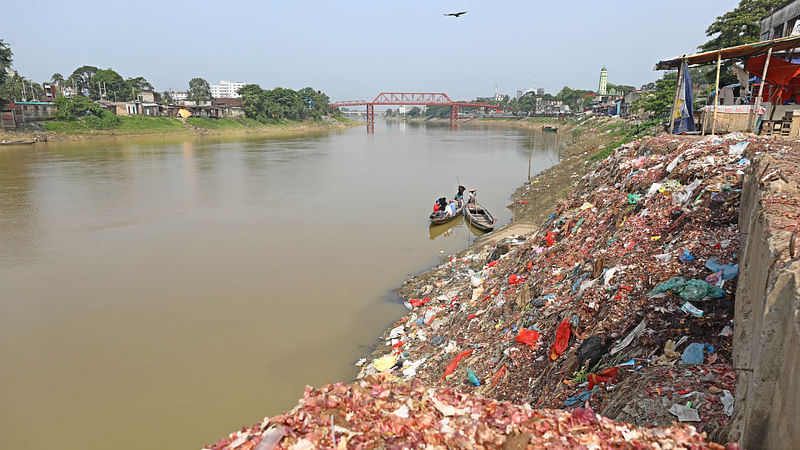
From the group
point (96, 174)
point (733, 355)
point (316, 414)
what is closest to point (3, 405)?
point (316, 414)

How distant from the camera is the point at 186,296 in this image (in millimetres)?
10172

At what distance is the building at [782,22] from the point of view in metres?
19.8

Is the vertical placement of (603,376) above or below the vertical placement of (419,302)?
above

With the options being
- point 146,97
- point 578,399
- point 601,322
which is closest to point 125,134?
point 146,97

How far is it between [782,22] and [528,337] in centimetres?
2566

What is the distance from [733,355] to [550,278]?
3.23 metres

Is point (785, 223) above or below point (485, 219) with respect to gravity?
above

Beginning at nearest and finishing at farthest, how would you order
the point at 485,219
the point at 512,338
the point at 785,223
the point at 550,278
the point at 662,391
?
1. the point at 785,223
2. the point at 662,391
3. the point at 512,338
4. the point at 550,278
5. the point at 485,219

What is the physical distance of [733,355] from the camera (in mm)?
3209

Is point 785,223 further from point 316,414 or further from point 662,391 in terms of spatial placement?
point 316,414

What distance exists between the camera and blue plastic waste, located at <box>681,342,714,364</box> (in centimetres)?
344

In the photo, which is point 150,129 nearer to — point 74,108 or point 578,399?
point 74,108

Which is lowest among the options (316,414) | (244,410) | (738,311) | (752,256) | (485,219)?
(244,410)

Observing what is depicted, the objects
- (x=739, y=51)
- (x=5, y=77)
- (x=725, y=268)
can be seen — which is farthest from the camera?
(x=5, y=77)
